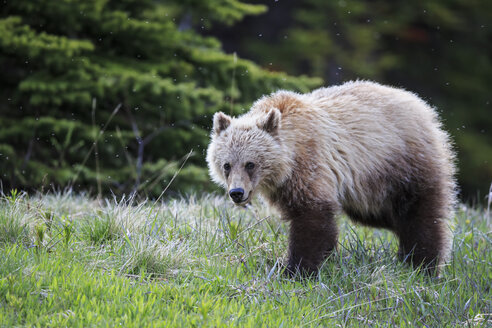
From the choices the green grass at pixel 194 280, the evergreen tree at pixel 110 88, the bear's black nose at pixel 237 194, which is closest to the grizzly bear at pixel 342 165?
the bear's black nose at pixel 237 194

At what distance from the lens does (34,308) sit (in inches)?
146

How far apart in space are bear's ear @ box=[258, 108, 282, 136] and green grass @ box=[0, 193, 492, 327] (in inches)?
36.0

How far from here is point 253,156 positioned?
520 centimetres

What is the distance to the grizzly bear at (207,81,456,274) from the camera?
16.5 feet

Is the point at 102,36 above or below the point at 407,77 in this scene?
above

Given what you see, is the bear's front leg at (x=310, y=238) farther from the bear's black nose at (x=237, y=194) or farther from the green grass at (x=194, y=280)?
the bear's black nose at (x=237, y=194)

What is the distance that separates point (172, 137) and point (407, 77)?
34.9 ft

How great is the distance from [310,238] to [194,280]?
107cm

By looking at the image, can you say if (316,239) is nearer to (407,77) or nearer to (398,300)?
(398,300)

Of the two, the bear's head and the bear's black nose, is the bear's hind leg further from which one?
the bear's black nose

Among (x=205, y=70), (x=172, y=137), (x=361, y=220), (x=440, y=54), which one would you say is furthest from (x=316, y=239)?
(x=440, y=54)

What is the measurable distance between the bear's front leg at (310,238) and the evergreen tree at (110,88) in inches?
137

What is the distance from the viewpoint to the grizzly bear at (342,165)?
504 centimetres

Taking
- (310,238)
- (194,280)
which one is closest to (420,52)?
(310,238)
